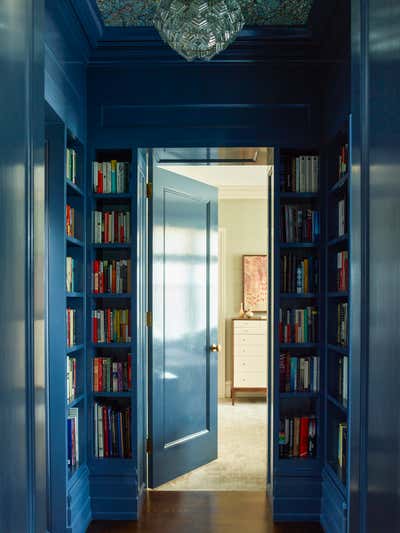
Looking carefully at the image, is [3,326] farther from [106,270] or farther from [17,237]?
[106,270]

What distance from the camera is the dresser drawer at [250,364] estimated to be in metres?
7.41

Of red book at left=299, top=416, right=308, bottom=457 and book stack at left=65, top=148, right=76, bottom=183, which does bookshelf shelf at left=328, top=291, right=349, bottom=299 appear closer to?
red book at left=299, top=416, right=308, bottom=457

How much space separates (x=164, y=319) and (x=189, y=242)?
2.38 ft

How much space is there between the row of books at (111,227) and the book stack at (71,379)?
0.82 m

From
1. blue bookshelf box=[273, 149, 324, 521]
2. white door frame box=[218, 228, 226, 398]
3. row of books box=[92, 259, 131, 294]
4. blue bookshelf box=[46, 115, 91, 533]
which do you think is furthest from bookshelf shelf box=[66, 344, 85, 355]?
white door frame box=[218, 228, 226, 398]

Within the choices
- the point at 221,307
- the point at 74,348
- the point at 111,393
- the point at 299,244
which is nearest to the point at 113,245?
the point at 74,348

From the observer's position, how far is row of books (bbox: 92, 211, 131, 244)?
12.5 ft

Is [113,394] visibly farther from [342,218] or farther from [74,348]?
[342,218]

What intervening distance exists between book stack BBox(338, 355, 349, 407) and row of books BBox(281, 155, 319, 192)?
1.17 m

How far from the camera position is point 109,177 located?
3836mm

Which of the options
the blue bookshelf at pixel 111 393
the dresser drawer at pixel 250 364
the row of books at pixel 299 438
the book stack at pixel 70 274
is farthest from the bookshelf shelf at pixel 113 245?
the dresser drawer at pixel 250 364

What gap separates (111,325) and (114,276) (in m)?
0.33

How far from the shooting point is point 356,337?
4.13ft

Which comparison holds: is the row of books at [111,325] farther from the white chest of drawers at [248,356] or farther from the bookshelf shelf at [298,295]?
the white chest of drawers at [248,356]
